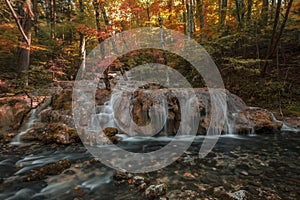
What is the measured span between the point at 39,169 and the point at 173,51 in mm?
10128

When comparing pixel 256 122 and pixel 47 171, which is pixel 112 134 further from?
pixel 256 122

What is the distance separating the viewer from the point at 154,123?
6.83 metres

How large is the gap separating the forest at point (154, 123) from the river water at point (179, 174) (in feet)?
0.08

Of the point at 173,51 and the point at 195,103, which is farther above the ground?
the point at 173,51

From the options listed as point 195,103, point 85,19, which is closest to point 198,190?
point 195,103

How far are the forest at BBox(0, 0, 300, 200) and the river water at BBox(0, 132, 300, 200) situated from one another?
0.08 ft

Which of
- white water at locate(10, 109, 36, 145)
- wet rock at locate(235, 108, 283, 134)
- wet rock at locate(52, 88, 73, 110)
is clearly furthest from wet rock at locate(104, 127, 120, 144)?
wet rock at locate(235, 108, 283, 134)

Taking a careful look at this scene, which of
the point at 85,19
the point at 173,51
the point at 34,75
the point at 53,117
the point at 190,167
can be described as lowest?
the point at 190,167

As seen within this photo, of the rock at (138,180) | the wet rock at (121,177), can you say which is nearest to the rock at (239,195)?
the rock at (138,180)

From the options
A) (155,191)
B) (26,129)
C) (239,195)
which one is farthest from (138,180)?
(26,129)

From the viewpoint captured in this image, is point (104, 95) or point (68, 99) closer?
point (68, 99)

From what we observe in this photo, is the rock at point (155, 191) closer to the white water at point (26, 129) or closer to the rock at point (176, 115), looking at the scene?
the rock at point (176, 115)

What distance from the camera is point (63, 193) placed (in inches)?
121

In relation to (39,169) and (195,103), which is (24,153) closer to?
(39,169)
